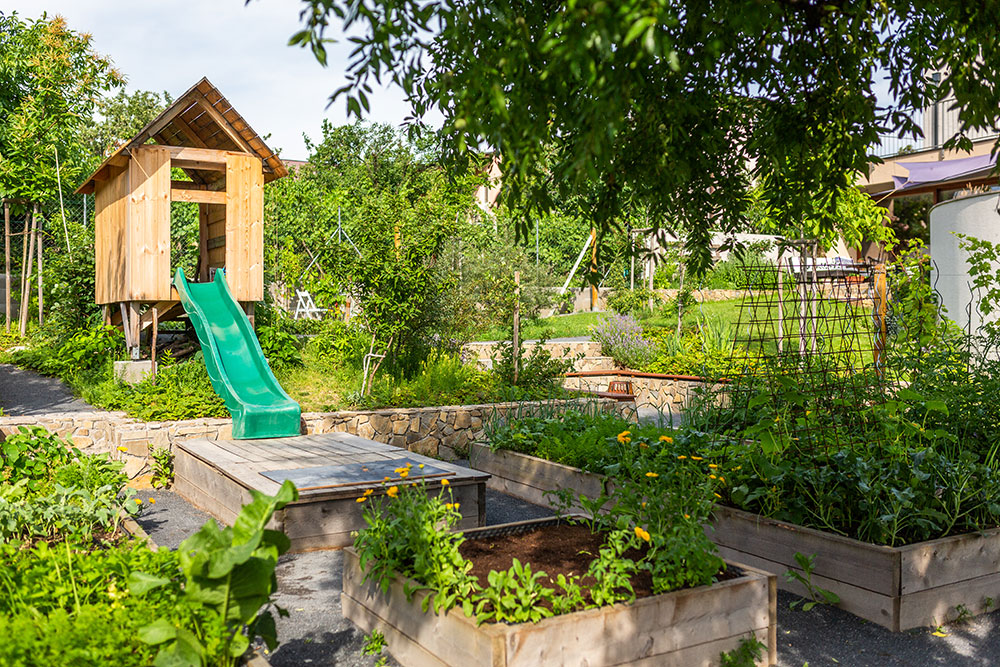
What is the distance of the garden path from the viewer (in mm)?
9195

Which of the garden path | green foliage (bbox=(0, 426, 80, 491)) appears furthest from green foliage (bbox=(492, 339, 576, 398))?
green foliage (bbox=(0, 426, 80, 491))

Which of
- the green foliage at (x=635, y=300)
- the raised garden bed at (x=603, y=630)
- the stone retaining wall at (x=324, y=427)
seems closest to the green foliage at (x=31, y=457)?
the stone retaining wall at (x=324, y=427)

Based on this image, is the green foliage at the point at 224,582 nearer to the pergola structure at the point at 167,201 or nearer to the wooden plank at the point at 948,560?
the wooden plank at the point at 948,560

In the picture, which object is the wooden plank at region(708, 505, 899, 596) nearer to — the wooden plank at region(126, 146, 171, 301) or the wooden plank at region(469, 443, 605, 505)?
the wooden plank at region(469, 443, 605, 505)

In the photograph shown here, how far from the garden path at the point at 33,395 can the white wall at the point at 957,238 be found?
998 cm

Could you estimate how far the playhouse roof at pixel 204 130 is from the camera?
31.7 feet

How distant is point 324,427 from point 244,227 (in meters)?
3.17

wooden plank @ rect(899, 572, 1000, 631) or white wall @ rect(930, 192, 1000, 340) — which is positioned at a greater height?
white wall @ rect(930, 192, 1000, 340)

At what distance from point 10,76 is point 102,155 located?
12.2m

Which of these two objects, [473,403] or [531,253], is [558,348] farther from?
[531,253]

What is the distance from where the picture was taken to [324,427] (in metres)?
8.30

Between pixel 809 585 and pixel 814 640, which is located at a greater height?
pixel 809 585

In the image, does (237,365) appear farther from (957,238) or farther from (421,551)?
(957,238)

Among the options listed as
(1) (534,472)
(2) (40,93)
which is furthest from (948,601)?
(2) (40,93)
